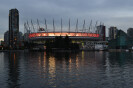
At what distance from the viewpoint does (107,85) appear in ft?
52.6

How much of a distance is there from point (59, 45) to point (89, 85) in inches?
4964

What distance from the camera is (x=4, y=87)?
603 inches

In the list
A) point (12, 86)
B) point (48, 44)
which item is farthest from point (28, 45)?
point (12, 86)

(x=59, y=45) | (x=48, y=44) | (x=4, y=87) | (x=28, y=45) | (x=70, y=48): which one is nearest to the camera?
(x=4, y=87)

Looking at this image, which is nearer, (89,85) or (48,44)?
(89,85)

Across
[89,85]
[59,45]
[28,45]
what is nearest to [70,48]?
[59,45]

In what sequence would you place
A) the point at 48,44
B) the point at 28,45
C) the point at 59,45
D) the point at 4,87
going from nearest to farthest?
the point at 4,87, the point at 59,45, the point at 48,44, the point at 28,45

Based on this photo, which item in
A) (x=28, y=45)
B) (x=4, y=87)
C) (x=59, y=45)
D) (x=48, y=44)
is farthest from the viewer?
(x=28, y=45)

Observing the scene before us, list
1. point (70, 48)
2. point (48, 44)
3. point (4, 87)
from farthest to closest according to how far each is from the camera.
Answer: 1. point (48, 44)
2. point (70, 48)
3. point (4, 87)

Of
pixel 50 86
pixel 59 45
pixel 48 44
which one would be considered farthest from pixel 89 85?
pixel 48 44

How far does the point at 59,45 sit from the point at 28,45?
58.8 metres

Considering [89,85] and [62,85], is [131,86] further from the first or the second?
[62,85]

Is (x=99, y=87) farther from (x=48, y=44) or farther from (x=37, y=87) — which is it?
(x=48, y=44)

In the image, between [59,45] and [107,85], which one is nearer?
[107,85]
